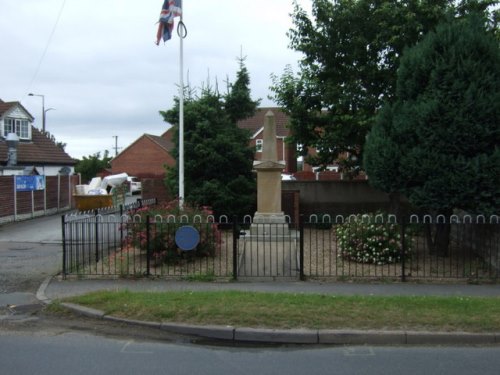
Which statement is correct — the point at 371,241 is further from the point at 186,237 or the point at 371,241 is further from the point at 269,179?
the point at 269,179

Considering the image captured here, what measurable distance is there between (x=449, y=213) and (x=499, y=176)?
1.90 metres

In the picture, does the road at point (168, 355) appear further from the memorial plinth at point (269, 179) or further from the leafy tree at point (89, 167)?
the leafy tree at point (89, 167)

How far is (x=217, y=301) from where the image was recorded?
8.02 m

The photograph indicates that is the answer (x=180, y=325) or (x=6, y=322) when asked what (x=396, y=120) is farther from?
(x=6, y=322)

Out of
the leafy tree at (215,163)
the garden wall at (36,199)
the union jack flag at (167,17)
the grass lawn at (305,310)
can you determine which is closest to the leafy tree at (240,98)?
the leafy tree at (215,163)

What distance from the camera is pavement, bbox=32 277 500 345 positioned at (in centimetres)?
666

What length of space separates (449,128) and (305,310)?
5.42 m

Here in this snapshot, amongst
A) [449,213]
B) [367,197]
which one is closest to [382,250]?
[449,213]

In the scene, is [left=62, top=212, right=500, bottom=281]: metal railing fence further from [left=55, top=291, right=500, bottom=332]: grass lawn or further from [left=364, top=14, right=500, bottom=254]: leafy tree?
[left=55, top=291, right=500, bottom=332]: grass lawn

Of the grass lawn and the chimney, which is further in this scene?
the chimney

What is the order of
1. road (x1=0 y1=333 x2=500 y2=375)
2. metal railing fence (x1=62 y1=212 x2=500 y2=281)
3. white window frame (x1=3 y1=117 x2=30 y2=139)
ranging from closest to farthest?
road (x1=0 y1=333 x2=500 y2=375) < metal railing fence (x1=62 y1=212 x2=500 y2=281) < white window frame (x1=3 y1=117 x2=30 y2=139)

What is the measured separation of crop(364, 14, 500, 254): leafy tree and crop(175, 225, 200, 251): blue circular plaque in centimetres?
415

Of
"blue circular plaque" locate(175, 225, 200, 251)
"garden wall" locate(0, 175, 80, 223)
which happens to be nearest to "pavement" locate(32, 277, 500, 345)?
"blue circular plaque" locate(175, 225, 200, 251)

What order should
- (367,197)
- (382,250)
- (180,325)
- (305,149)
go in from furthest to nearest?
1. (367,197)
2. (305,149)
3. (382,250)
4. (180,325)
